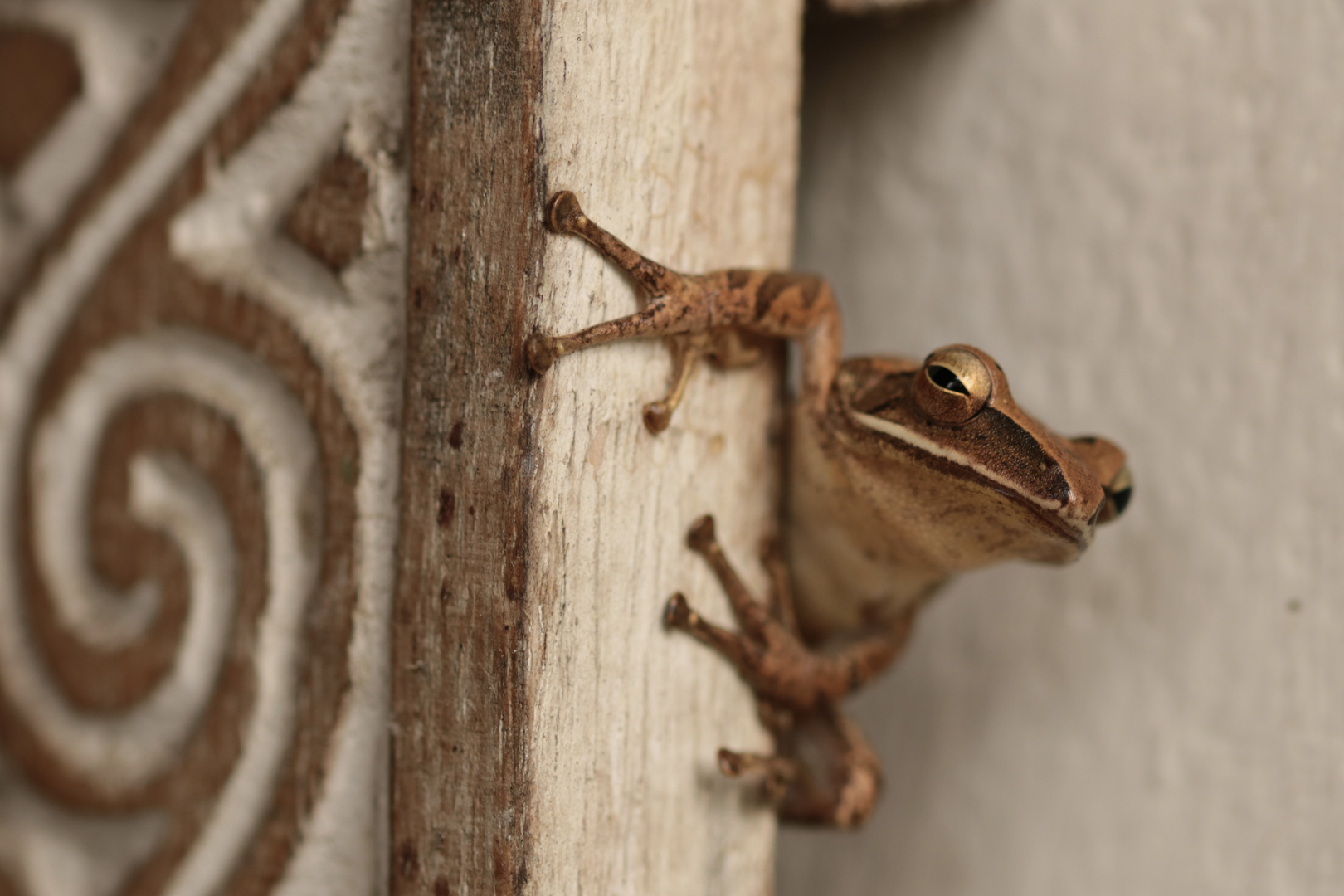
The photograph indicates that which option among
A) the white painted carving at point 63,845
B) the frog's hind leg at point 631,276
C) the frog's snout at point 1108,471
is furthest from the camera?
the white painted carving at point 63,845

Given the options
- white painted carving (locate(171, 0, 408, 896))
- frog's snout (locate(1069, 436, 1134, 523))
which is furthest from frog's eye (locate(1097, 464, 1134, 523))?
white painted carving (locate(171, 0, 408, 896))

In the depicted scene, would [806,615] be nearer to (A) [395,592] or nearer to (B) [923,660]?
(B) [923,660]

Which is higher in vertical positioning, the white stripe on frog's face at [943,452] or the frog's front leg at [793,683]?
the white stripe on frog's face at [943,452]

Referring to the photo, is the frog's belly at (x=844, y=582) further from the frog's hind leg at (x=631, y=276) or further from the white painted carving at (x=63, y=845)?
the white painted carving at (x=63, y=845)

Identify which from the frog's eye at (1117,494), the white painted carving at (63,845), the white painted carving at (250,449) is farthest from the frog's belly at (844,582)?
the white painted carving at (63,845)

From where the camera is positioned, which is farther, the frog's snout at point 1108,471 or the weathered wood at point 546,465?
the frog's snout at point 1108,471

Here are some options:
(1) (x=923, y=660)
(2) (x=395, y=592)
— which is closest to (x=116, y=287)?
(2) (x=395, y=592)

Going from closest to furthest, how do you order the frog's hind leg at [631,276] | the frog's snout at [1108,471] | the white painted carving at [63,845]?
the frog's hind leg at [631,276], the frog's snout at [1108,471], the white painted carving at [63,845]

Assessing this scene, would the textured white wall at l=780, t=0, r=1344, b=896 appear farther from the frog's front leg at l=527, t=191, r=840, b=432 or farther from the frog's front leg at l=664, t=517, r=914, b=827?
the frog's front leg at l=527, t=191, r=840, b=432

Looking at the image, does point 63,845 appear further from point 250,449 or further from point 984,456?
point 984,456
